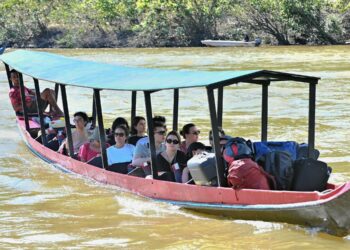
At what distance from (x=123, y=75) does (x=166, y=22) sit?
131 feet

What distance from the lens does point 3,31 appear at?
178 feet

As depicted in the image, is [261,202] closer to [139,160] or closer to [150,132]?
[150,132]

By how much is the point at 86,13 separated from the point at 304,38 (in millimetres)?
16576

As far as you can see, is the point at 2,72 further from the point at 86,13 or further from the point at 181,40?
the point at 86,13

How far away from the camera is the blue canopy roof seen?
7863 millimetres

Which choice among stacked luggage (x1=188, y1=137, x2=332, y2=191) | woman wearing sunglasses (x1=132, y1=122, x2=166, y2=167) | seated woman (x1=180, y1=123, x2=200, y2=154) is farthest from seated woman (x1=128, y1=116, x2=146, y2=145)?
stacked luggage (x1=188, y1=137, x2=332, y2=191)

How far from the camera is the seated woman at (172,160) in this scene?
8.91m

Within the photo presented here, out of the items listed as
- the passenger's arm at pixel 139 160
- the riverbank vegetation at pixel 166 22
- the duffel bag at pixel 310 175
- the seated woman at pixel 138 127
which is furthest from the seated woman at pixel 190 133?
the riverbank vegetation at pixel 166 22

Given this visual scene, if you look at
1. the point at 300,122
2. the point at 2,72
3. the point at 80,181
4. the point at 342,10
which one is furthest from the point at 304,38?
the point at 80,181

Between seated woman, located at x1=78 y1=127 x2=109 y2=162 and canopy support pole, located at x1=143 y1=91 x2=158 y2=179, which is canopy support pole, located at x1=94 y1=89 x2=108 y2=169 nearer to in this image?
seated woman, located at x1=78 y1=127 x2=109 y2=162

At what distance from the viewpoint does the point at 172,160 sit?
9102 millimetres

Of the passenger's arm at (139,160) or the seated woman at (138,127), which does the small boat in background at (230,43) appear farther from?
the passenger's arm at (139,160)

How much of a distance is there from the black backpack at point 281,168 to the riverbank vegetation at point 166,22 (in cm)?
3629

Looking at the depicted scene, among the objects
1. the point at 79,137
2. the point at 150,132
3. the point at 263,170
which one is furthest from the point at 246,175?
the point at 79,137
